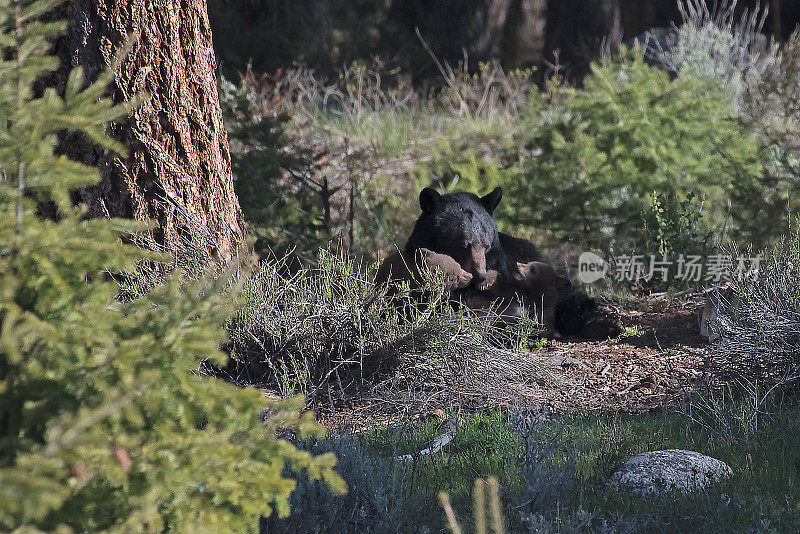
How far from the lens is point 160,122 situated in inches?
197

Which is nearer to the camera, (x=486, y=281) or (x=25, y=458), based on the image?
(x=25, y=458)

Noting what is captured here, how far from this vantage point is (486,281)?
5.03 m

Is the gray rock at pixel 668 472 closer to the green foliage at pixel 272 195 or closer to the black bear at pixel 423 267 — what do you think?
the black bear at pixel 423 267

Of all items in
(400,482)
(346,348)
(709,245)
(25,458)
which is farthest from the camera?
(709,245)

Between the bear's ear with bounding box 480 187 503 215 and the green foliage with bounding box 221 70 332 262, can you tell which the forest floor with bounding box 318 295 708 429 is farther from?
the green foliage with bounding box 221 70 332 262

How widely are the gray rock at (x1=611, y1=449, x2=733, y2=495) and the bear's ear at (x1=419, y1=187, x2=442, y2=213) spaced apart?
2.17 m

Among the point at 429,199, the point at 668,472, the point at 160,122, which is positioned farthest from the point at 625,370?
the point at 160,122

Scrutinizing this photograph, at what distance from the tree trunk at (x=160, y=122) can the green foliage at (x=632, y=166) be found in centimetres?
257

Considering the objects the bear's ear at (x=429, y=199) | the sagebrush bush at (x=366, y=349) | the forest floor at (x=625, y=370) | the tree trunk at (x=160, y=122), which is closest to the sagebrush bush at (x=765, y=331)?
the forest floor at (x=625, y=370)

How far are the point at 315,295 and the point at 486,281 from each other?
41.0 inches

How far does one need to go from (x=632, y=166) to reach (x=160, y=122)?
3.54 meters

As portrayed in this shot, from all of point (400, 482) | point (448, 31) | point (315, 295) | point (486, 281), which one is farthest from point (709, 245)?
point (448, 31)

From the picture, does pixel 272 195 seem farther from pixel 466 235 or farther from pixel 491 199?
pixel 466 235

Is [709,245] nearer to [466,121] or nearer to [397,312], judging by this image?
[397,312]
